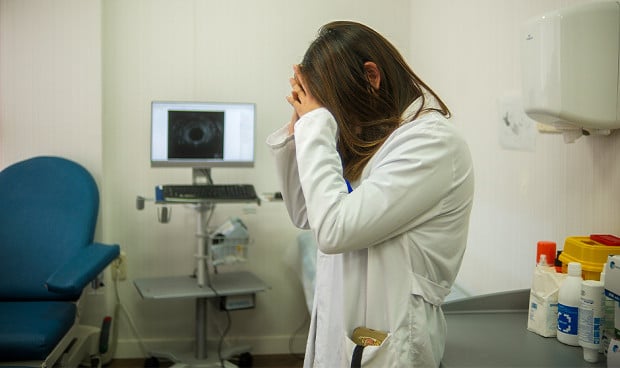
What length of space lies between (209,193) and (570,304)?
190 cm

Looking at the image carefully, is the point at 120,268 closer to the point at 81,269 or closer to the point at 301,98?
the point at 81,269

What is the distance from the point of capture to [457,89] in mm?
2723

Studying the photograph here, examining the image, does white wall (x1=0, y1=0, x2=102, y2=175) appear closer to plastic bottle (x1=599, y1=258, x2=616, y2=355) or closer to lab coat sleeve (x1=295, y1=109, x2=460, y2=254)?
lab coat sleeve (x1=295, y1=109, x2=460, y2=254)

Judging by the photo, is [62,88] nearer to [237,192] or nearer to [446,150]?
[237,192]

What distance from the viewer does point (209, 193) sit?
3014 mm

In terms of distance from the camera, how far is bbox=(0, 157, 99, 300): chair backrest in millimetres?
2711

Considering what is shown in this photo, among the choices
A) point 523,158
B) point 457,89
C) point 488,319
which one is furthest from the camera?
point 457,89

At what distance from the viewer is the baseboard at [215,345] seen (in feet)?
11.1

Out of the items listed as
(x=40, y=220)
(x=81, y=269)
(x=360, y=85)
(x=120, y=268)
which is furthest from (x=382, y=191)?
(x=120, y=268)

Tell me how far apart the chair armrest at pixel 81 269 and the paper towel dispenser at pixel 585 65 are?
1.67 metres

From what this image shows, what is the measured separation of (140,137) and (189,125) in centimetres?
37

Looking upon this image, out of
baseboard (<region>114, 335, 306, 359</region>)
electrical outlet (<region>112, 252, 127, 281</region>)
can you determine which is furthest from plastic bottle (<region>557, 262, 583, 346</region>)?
electrical outlet (<region>112, 252, 127, 281</region>)

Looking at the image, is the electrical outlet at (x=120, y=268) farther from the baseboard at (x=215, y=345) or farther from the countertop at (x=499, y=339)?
the countertop at (x=499, y=339)

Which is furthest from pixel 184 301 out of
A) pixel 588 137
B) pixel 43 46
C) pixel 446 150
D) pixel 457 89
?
pixel 446 150
